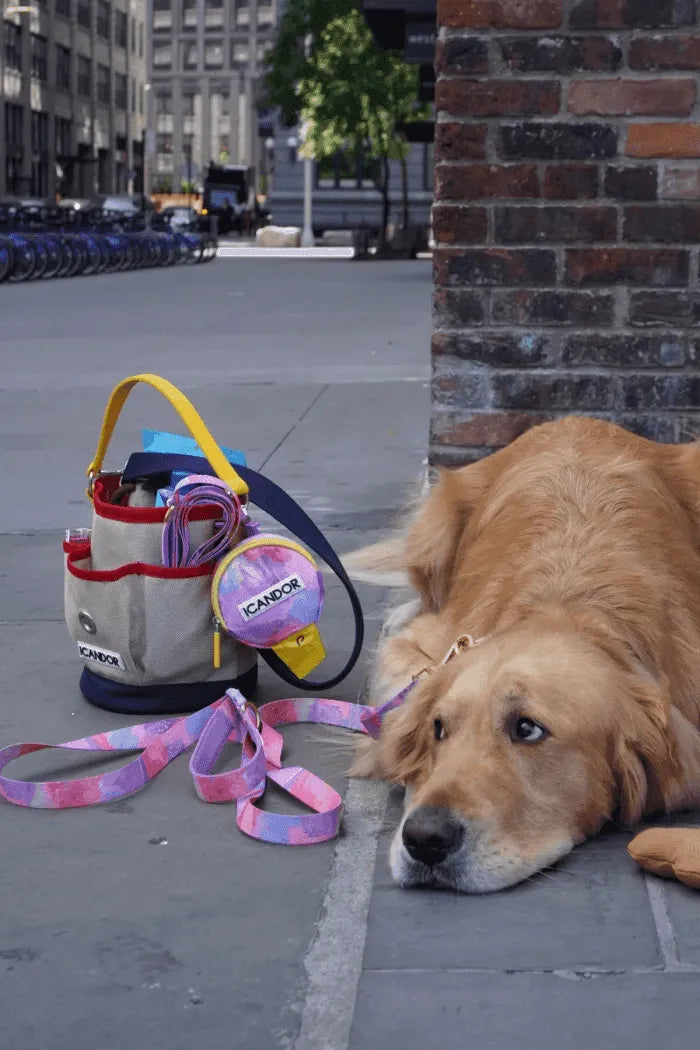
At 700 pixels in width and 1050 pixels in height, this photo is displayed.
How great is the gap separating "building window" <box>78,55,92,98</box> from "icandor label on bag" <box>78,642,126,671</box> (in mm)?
88573

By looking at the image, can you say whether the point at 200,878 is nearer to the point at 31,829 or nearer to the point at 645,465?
the point at 31,829

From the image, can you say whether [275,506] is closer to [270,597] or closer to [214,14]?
[270,597]

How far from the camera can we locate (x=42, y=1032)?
7.22 ft

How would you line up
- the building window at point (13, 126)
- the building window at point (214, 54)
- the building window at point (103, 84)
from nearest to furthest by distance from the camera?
the building window at point (13, 126) → the building window at point (103, 84) → the building window at point (214, 54)

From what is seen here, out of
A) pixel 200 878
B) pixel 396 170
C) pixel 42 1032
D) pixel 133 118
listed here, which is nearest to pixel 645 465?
pixel 200 878

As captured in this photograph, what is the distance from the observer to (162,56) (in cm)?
16325

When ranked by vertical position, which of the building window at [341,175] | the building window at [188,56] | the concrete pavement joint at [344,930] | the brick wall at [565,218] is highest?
the building window at [188,56]

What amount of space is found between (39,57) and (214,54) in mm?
86972

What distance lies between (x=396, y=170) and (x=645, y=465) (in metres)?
60.6

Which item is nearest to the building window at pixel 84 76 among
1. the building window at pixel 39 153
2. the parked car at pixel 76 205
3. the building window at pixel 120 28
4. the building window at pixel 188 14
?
the building window at pixel 120 28

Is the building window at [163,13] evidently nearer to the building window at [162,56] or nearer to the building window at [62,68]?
the building window at [162,56]

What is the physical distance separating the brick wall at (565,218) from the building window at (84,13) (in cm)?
8757

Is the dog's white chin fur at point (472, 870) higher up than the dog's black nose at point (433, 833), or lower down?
lower down

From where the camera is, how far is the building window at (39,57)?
77.8 m
